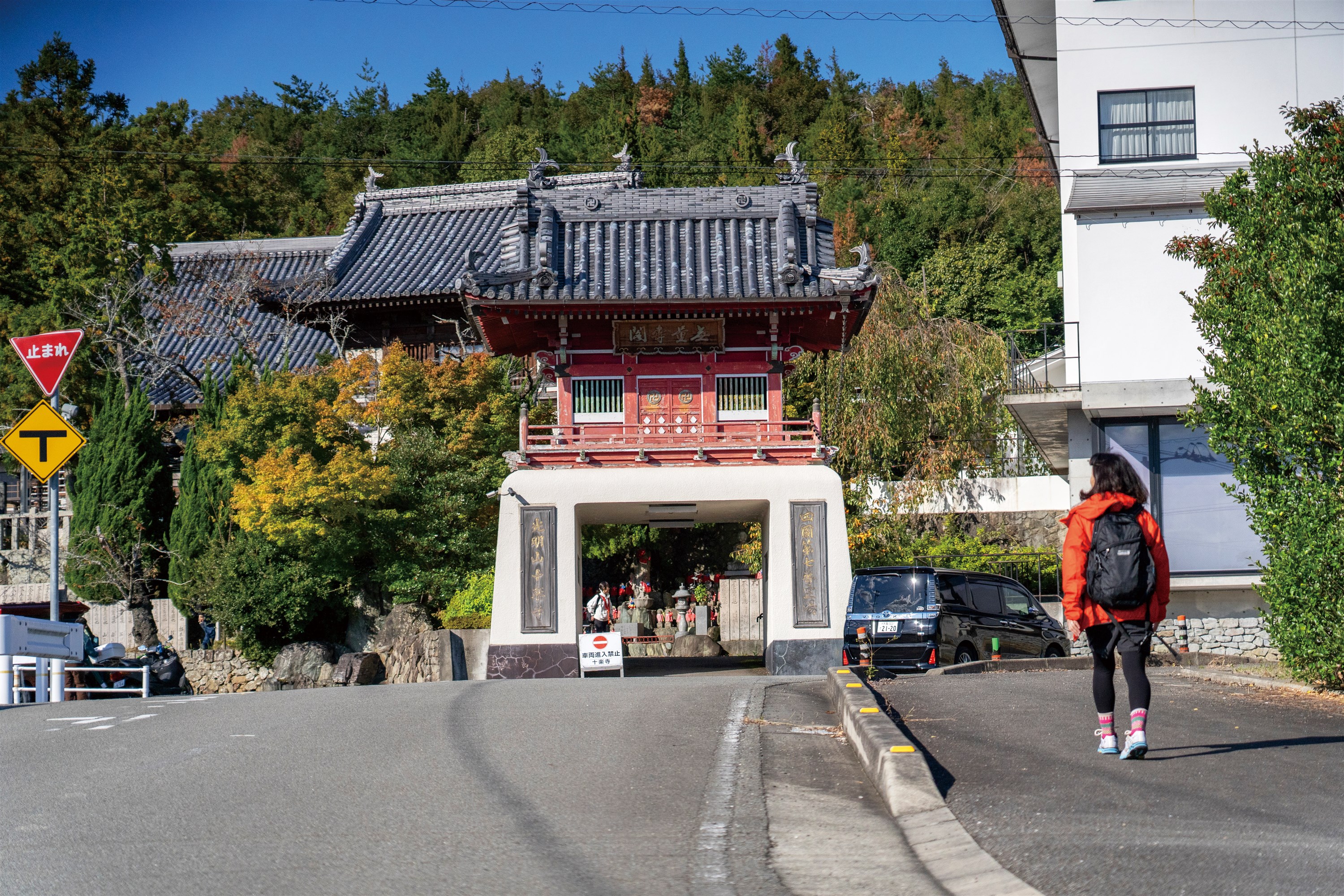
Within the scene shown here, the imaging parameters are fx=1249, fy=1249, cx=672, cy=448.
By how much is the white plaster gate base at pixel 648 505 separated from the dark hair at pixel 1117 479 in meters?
15.1

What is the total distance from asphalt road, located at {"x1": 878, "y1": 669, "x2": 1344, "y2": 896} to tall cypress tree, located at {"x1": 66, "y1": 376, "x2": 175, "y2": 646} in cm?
2439

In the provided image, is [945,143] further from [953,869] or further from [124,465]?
[953,869]

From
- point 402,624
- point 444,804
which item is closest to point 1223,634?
point 402,624

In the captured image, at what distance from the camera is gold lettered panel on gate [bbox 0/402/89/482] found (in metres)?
18.3

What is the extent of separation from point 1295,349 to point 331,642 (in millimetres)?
23469

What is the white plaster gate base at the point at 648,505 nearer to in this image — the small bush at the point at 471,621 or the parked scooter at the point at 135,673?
the small bush at the point at 471,621

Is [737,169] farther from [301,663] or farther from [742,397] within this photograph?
[301,663]

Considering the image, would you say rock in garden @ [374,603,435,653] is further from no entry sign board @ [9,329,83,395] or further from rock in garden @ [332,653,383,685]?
no entry sign board @ [9,329,83,395]

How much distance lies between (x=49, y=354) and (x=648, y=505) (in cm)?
1074

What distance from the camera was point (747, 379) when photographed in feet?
85.2

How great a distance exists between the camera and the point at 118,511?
30.2 m

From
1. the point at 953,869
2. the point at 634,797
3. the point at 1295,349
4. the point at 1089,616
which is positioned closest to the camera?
the point at 953,869

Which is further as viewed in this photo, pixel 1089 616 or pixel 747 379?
pixel 747 379

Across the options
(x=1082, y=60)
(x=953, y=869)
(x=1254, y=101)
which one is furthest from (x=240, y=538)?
(x=953, y=869)
